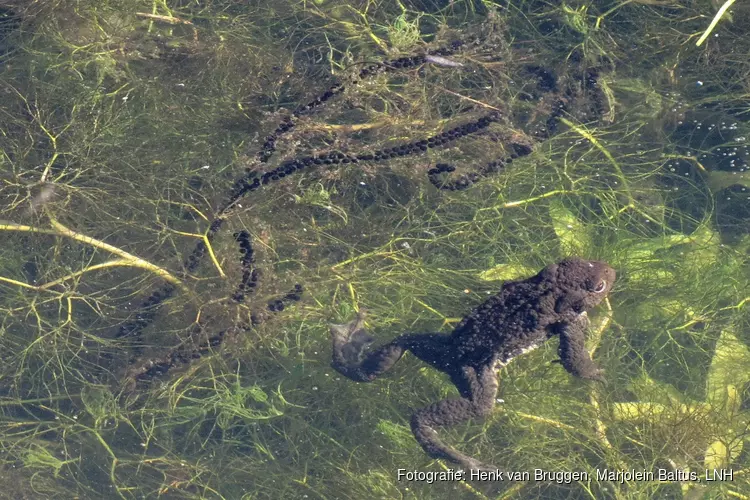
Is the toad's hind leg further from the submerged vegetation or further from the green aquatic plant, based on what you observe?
the green aquatic plant

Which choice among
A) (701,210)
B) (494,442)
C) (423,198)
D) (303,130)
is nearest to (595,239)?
(701,210)

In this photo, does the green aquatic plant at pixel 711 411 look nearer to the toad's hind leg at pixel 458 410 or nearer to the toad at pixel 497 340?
the toad at pixel 497 340

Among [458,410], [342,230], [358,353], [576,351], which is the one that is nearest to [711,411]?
[576,351]

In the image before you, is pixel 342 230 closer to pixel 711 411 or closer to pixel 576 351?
pixel 576 351

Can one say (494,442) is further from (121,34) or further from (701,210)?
(121,34)

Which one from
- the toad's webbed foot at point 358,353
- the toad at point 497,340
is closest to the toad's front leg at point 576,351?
the toad at point 497,340

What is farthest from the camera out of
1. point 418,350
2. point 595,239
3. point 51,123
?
point 51,123
